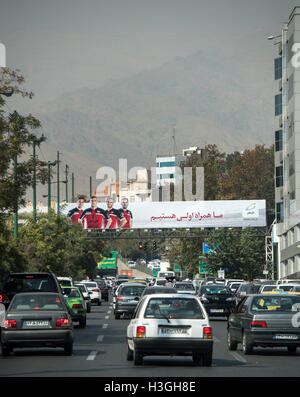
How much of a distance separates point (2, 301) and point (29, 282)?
40.2 inches

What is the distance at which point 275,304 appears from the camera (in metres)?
24.4

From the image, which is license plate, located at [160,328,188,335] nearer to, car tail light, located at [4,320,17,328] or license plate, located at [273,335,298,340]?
license plate, located at [273,335,298,340]

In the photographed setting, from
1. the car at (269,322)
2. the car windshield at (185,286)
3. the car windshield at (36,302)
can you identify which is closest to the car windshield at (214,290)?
the car windshield at (185,286)

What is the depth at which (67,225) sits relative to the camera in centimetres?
7950

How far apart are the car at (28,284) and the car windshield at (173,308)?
9629mm

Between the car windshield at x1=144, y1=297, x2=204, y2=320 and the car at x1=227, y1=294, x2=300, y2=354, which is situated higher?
the car windshield at x1=144, y1=297, x2=204, y2=320

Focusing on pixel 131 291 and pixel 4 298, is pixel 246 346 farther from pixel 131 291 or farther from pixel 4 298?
pixel 131 291

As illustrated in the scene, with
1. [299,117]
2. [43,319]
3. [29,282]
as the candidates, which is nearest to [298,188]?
[299,117]

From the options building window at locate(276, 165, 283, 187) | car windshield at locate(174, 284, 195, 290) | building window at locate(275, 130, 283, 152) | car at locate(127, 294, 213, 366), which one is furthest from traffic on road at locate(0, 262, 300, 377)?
building window at locate(276, 165, 283, 187)

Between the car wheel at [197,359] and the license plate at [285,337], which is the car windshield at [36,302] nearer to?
the car wheel at [197,359]

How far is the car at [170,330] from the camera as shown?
19.9 meters

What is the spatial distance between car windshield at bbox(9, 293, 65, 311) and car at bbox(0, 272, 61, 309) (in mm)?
5913

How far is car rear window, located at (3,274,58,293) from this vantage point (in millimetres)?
29922
